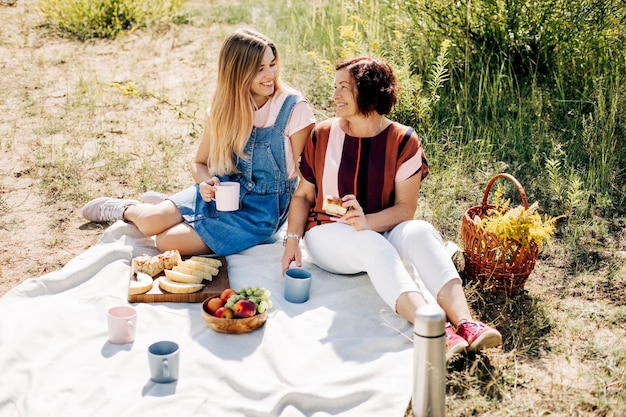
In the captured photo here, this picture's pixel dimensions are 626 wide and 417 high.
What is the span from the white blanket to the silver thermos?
221mm

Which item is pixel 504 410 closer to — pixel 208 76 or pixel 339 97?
pixel 339 97

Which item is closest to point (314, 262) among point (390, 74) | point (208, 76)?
point (390, 74)

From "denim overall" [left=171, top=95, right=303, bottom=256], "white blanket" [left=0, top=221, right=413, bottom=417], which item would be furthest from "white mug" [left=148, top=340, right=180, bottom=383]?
"denim overall" [left=171, top=95, right=303, bottom=256]

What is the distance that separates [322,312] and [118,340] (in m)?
1.06

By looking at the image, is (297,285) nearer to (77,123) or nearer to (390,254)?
(390,254)

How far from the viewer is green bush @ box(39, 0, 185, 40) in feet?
28.5

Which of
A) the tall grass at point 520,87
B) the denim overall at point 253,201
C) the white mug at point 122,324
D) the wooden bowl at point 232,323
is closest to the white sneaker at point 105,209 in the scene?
the denim overall at point 253,201

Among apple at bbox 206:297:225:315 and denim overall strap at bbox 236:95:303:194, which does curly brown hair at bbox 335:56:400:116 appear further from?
apple at bbox 206:297:225:315

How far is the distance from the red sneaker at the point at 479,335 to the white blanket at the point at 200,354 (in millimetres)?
300

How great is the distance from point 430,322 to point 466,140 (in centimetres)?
334

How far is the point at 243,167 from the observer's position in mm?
4527

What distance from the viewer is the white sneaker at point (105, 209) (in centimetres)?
488

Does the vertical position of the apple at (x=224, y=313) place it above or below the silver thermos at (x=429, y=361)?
below

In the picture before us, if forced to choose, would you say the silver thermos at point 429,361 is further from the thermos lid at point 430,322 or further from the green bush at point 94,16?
the green bush at point 94,16
